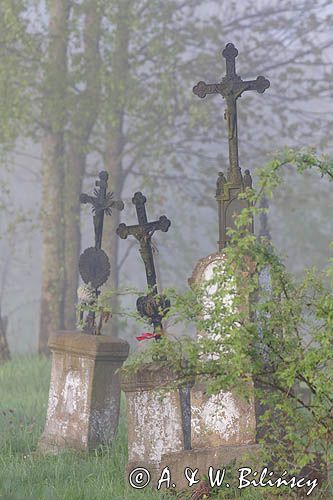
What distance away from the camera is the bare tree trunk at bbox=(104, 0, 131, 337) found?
63.2 feet

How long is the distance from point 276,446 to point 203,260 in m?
2.13

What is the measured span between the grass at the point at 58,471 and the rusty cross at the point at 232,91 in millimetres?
2876

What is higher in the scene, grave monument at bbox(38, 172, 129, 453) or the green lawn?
grave monument at bbox(38, 172, 129, 453)

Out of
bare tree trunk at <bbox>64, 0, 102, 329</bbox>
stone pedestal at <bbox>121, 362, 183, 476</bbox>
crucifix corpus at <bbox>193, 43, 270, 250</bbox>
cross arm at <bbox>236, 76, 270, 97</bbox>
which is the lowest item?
stone pedestal at <bbox>121, 362, 183, 476</bbox>

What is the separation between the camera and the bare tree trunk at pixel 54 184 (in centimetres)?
1922

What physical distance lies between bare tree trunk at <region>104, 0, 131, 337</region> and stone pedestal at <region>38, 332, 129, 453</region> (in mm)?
8877

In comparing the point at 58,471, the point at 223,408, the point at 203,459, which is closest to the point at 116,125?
the point at 58,471

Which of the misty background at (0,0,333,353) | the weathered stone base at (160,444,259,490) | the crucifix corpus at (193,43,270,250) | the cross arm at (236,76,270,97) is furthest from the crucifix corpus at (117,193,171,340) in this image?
the misty background at (0,0,333,353)

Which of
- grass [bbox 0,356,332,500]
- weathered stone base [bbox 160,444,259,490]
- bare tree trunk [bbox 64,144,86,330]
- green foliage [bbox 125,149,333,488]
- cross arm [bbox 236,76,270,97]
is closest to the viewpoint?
green foliage [bbox 125,149,333,488]

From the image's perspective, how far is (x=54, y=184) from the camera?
19766mm

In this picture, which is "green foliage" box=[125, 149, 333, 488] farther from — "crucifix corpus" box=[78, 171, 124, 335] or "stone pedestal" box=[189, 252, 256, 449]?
"crucifix corpus" box=[78, 171, 124, 335]

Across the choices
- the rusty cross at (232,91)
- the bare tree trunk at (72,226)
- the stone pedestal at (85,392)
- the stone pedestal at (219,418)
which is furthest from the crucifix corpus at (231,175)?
the bare tree trunk at (72,226)

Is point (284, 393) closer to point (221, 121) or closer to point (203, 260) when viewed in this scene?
point (203, 260)

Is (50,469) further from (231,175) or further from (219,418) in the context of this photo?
(231,175)
